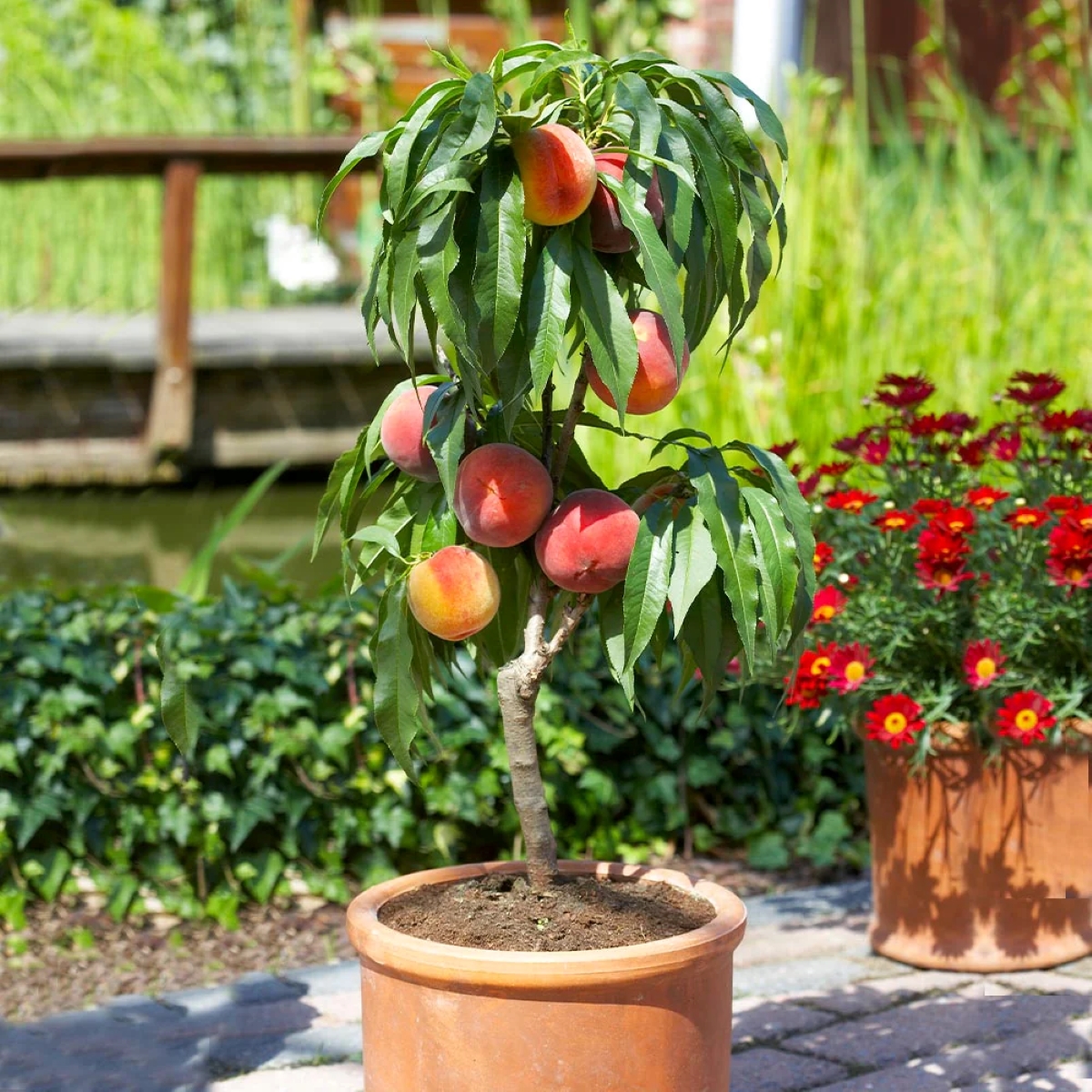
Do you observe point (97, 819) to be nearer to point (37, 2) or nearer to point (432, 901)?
point (432, 901)

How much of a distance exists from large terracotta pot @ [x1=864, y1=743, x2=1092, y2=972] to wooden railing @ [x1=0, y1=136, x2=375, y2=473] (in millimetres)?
2944

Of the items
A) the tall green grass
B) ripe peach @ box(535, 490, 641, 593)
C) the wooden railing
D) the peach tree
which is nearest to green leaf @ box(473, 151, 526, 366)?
the peach tree

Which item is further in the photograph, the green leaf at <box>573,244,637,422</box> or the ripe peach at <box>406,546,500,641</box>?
the ripe peach at <box>406,546,500,641</box>

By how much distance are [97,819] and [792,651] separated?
5.16ft

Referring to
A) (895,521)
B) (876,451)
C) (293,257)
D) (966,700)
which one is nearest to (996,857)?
(966,700)

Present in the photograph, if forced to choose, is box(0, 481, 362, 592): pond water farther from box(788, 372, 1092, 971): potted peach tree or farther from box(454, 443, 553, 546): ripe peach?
box(454, 443, 553, 546): ripe peach

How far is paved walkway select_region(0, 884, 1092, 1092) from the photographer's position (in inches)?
81.4

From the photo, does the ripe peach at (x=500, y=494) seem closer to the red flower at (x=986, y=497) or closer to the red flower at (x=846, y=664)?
the red flower at (x=846, y=664)

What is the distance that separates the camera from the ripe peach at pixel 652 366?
1.51 meters

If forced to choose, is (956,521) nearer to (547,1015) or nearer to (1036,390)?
(1036,390)

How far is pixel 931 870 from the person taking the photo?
2465 mm

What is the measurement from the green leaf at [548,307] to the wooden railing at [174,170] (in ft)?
10.9

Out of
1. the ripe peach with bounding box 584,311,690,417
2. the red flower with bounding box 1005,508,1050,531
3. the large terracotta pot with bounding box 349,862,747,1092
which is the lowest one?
the large terracotta pot with bounding box 349,862,747,1092

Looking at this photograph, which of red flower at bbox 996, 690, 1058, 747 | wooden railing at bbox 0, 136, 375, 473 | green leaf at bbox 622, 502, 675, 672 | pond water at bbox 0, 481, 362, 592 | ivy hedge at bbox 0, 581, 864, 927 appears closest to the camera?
green leaf at bbox 622, 502, 675, 672
